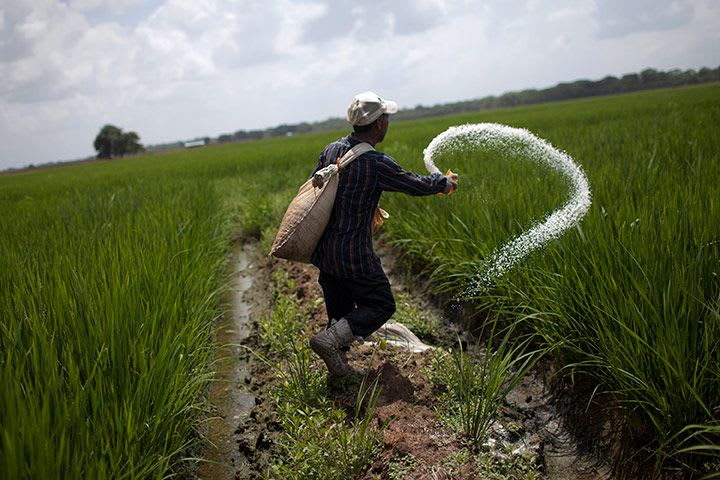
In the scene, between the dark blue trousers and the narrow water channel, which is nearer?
the narrow water channel

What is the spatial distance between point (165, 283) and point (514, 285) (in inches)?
71.1

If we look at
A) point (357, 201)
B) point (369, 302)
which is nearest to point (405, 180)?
point (357, 201)

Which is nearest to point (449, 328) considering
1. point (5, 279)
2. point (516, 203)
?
point (516, 203)

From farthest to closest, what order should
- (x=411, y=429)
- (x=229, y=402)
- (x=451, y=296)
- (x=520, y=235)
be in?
(x=451, y=296) < (x=520, y=235) < (x=229, y=402) < (x=411, y=429)

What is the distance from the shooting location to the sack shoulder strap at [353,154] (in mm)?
2029

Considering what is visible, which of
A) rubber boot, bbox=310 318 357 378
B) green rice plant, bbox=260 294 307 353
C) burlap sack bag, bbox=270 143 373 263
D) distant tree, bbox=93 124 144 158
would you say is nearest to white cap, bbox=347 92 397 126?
burlap sack bag, bbox=270 143 373 263

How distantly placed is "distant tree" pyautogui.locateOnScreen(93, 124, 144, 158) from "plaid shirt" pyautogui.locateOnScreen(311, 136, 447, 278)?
64397 mm

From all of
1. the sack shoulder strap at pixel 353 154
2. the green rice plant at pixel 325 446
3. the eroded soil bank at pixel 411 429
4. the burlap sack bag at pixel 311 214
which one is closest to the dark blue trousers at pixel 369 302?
the eroded soil bank at pixel 411 429

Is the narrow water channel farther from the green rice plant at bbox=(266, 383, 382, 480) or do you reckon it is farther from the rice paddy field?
the green rice plant at bbox=(266, 383, 382, 480)

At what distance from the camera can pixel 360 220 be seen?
7.02 feet

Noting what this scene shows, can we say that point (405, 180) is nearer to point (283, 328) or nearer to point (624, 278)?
point (624, 278)

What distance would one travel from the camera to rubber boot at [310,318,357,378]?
2.14m

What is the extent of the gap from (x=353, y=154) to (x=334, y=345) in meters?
0.87

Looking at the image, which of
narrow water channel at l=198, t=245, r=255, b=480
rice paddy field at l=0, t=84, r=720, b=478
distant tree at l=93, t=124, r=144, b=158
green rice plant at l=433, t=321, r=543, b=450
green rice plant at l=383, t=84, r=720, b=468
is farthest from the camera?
distant tree at l=93, t=124, r=144, b=158
